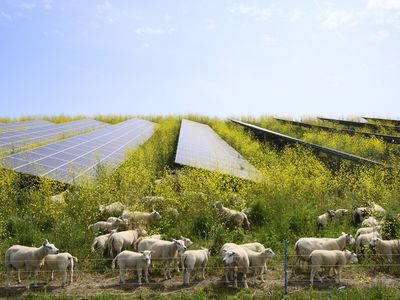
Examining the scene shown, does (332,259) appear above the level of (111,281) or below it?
above

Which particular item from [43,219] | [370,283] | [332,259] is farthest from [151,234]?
[370,283]

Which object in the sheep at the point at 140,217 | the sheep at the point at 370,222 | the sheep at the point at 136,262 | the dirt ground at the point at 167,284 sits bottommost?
the dirt ground at the point at 167,284

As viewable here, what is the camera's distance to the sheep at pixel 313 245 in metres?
11.1

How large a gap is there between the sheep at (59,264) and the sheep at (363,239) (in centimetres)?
809

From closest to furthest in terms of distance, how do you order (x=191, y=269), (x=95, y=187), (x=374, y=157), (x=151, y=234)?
(x=191, y=269), (x=151, y=234), (x=95, y=187), (x=374, y=157)

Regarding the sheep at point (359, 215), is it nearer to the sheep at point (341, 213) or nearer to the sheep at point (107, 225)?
the sheep at point (341, 213)

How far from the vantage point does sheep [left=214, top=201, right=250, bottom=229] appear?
45.9ft

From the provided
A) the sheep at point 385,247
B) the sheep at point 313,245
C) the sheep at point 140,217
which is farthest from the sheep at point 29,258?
the sheep at point 385,247

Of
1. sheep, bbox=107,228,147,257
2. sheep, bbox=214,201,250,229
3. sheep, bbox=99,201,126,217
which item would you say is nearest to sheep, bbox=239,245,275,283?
sheep, bbox=214,201,250,229

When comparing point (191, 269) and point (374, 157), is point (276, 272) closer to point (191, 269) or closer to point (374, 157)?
point (191, 269)

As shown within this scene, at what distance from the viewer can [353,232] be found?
1411 centimetres

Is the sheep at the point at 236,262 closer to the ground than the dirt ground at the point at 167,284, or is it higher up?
higher up

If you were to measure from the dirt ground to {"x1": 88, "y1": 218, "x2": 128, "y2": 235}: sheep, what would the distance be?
1844mm

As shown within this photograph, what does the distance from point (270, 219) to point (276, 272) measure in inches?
149
